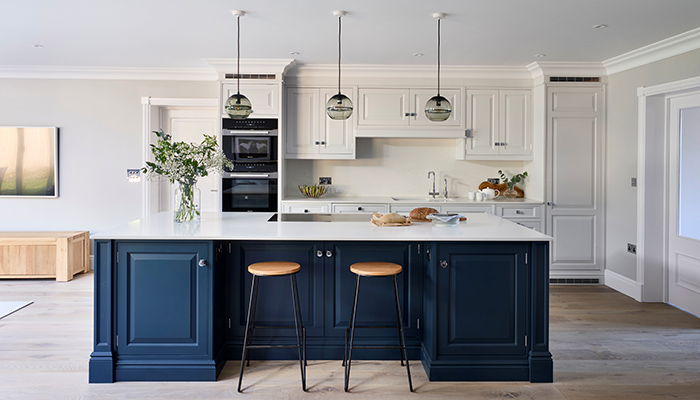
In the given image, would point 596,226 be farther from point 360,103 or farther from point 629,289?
point 360,103

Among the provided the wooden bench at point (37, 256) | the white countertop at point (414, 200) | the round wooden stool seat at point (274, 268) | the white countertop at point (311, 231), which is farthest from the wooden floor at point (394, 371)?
the white countertop at point (414, 200)

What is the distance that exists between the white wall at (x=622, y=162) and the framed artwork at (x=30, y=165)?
6.23 meters

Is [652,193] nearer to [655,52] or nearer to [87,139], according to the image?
[655,52]

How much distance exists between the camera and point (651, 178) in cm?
467

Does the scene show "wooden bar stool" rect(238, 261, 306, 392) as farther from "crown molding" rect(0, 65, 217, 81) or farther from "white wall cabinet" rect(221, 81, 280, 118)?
"crown molding" rect(0, 65, 217, 81)

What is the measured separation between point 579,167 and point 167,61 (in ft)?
15.2

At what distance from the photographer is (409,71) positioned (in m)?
5.52

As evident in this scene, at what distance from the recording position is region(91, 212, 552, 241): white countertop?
9.21 ft

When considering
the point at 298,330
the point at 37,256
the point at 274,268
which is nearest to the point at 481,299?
the point at 298,330

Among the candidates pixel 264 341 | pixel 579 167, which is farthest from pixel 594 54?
pixel 264 341

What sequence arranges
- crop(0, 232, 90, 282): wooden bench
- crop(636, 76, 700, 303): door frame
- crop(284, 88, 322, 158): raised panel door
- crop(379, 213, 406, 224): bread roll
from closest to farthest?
crop(379, 213, 406, 224): bread roll, crop(636, 76, 700, 303): door frame, crop(0, 232, 90, 282): wooden bench, crop(284, 88, 322, 158): raised panel door

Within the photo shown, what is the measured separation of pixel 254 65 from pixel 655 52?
3.90 m

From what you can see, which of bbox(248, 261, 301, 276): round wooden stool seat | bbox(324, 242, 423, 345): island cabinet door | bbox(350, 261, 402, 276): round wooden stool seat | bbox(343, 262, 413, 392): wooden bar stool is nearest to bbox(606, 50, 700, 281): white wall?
bbox(324, 242, 423, 345): island cabinet door

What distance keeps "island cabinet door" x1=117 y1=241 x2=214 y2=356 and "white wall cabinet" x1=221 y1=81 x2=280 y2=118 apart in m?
2.71
